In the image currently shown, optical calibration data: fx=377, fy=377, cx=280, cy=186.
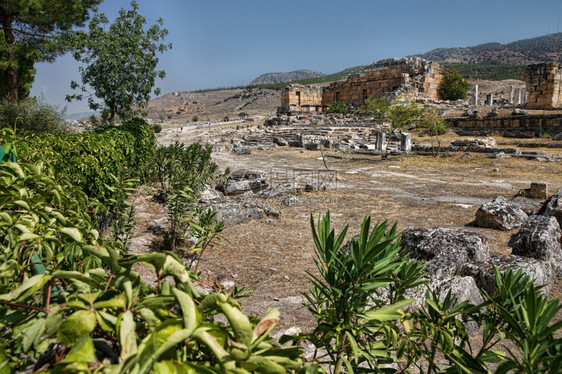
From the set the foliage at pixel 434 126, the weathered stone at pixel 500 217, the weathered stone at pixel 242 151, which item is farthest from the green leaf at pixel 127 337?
the weathered stone at pixel 242 151

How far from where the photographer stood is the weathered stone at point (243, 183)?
966cm

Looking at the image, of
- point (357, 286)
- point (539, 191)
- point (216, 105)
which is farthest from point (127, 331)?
point (216, 105)

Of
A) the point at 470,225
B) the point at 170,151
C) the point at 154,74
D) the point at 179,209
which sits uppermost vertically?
the point at 154,74

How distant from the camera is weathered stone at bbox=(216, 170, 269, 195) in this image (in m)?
9.66

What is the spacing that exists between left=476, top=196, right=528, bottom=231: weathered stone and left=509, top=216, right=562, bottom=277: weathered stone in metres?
1.30

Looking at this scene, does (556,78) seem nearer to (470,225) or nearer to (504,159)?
(504,159)

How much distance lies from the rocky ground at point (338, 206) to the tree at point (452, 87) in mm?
16693

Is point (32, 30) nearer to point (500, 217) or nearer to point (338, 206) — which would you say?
point (338, 206)

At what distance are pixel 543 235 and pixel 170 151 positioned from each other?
656 cm

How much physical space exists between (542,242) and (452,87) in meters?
32.3

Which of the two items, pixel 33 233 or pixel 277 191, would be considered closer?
pixel 33 233

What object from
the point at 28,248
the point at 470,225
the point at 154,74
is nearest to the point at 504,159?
the point at 470,225

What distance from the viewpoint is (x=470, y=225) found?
691 cm

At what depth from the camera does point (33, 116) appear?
502 inches
